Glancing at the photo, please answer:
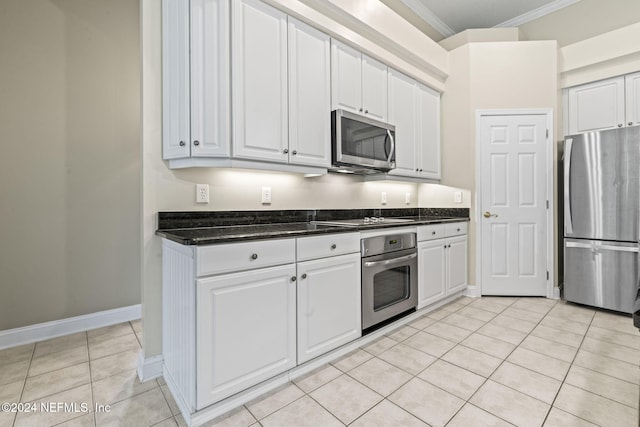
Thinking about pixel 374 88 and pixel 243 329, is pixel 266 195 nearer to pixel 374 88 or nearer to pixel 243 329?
pixel 243 329

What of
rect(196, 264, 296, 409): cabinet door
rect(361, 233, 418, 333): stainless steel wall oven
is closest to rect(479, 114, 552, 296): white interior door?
rect(361, 233, 418, 333): stainless steel wall oven

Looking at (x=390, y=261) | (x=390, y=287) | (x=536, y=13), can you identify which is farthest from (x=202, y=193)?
(x=536, y=13)

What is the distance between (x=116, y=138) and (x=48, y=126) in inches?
18.4

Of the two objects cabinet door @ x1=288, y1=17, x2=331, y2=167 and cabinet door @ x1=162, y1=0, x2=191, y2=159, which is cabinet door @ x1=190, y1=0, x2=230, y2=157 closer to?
cabinet door @ x1=162, y1=0, x2=191, y2=159

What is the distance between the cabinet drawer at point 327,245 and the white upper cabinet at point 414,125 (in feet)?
4.12

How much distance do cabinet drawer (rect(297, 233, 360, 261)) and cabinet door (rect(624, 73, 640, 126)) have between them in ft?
11.2

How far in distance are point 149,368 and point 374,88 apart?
9.32ft

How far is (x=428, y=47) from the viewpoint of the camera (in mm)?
3391

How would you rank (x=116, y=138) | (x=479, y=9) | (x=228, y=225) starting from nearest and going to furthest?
(x=228, y=225) < (x=116, y=138) < (x=479, y=9)

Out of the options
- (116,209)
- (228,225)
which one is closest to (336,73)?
(228,225)

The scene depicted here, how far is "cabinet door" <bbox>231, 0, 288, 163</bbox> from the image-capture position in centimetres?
194

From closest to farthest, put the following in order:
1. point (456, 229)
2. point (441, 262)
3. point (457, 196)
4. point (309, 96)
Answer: point (309, 96) → point (441, 262) → point (456, 229) → point (457, 196)

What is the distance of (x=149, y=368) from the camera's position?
1905mm

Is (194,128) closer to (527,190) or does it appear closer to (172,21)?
(172,21)
